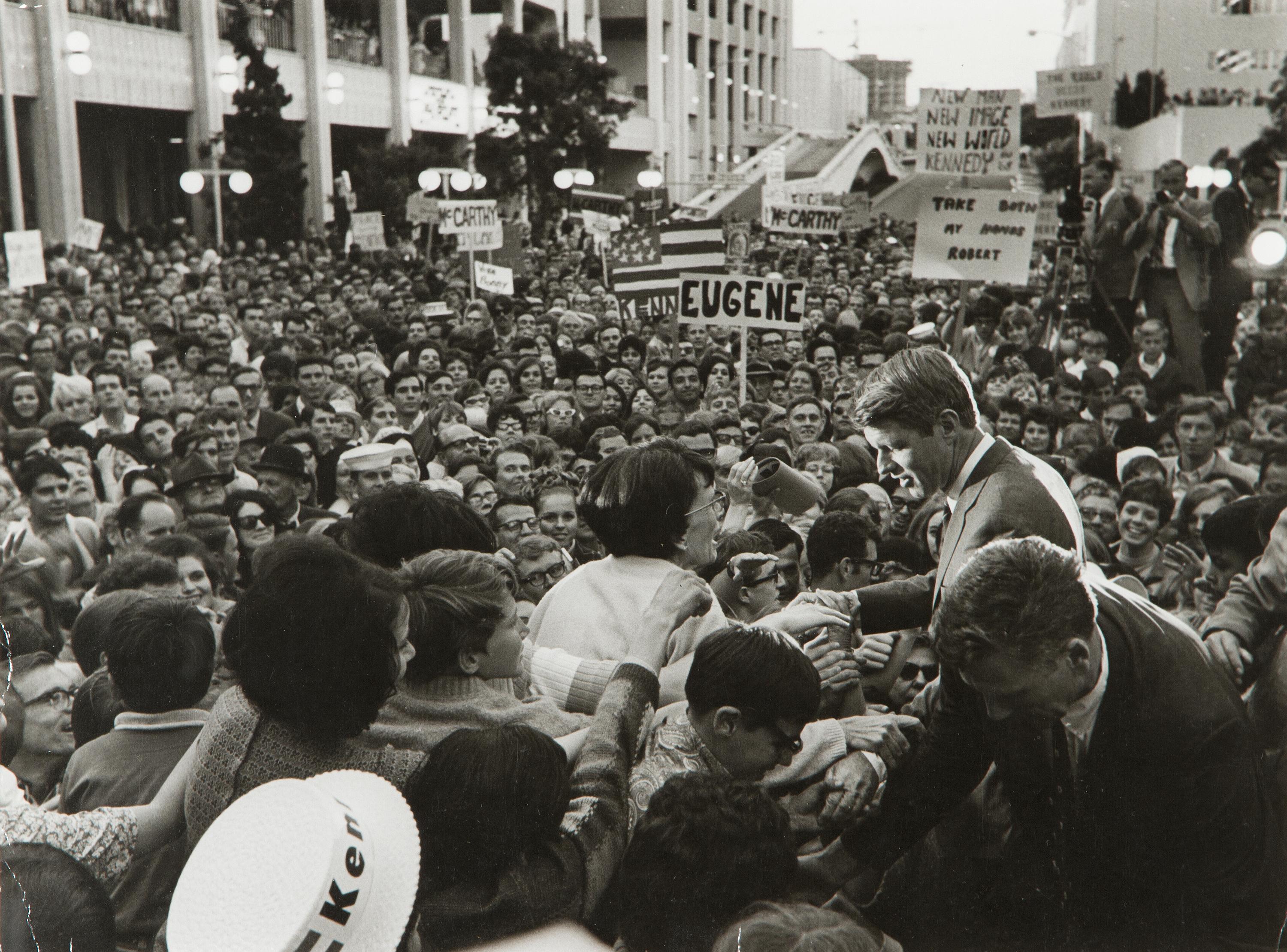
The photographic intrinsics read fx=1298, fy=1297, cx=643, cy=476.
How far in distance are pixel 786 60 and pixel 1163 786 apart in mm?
5931

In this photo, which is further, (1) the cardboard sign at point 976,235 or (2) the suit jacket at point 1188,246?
(2) the suit jacket at point 1188,246

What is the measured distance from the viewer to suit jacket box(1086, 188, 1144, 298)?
11.3 meters

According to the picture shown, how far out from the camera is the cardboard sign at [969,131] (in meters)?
9.96

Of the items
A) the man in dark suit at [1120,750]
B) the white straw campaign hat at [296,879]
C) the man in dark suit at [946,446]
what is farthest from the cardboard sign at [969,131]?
the white straw campaign hat at [296,879]

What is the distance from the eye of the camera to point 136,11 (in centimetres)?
2453

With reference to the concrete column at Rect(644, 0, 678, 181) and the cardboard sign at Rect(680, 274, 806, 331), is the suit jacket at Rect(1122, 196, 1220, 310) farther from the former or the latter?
the concrete column at Rect(644, 0, 678, 181)

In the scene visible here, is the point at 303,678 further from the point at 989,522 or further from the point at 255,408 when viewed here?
the point at 255,408

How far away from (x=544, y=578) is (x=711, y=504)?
2284mm

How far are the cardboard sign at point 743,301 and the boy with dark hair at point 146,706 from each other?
7138 millimetres

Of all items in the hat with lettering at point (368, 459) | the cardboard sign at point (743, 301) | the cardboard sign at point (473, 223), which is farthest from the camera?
the cardboard sign at point (473, 223)

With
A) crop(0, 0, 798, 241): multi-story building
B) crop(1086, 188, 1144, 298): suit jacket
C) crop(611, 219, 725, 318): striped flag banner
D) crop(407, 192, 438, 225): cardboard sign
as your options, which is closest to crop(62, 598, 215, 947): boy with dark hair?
crop(611, 219, 725, 318): striped flag banner

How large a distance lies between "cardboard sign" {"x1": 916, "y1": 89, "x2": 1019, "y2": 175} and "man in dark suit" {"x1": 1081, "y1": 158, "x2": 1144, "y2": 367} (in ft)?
5.40

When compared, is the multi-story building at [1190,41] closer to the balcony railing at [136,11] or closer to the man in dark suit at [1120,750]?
the man in dark suit at [1120,750]

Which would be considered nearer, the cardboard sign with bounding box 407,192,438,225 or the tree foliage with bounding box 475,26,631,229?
the tree foliage with bounding box 475,26,631,229
